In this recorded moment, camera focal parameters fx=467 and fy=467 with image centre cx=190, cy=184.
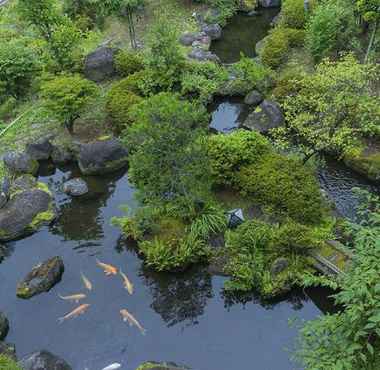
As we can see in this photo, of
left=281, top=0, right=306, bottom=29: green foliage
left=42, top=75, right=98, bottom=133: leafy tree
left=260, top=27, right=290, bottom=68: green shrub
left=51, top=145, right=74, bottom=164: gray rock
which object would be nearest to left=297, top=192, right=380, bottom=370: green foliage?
left=42, top=75, right=98, bottom=133: leafy tree

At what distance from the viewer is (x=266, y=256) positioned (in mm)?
17328

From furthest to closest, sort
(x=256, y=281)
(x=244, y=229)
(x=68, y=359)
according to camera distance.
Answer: (x=244, y=229) < (x=256, y=281) < (x=68, y=359)

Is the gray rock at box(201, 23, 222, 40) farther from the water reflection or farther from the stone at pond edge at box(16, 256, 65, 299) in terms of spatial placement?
the stone at pond edge at box(16, 256, 65, 299)

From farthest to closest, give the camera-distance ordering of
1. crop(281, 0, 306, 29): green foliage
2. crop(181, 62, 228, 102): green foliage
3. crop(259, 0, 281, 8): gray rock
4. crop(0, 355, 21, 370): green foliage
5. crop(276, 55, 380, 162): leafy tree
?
crop(259, 0, 281, 8): gray rock < crop(281, 0, 306, 29): green foliage < crop(181, 62, 228, 102): green foliage < crop(276, 55, 380, 162): leafy tree < crop(0, 355, 21, 370): green foliage

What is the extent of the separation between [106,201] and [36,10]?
42.9ft

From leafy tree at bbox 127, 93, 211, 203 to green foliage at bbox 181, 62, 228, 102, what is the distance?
29.1ft

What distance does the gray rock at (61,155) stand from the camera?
2367 cm

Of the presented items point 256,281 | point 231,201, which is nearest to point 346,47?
point 231,201

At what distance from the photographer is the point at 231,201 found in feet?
66.3

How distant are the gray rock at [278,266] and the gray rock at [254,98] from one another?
1212 centimetres

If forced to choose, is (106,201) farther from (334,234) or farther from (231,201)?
(334,234)

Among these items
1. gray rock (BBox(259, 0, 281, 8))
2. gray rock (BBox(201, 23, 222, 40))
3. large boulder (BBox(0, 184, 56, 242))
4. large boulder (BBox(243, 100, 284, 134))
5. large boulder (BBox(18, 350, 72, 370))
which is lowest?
large boulder (BBox(18, 350, 72, 370))

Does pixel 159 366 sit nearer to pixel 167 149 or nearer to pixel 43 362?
pixel 43 362

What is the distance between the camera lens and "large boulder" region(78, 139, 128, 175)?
22750mm
